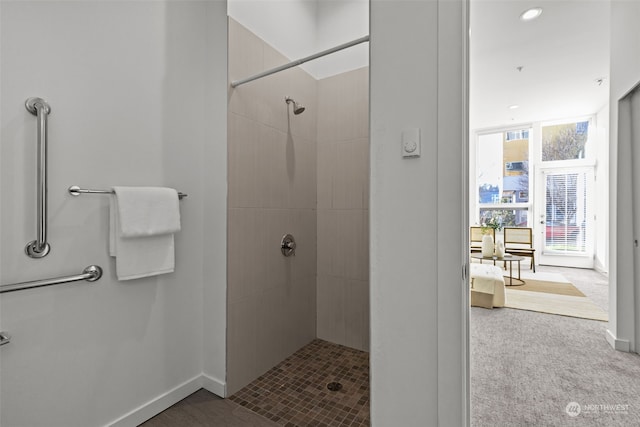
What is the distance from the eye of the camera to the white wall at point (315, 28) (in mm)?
1992

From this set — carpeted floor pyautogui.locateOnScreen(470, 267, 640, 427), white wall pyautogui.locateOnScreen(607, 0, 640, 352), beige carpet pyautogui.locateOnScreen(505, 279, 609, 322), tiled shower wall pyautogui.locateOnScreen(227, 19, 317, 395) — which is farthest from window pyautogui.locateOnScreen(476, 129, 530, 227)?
tiled shower wall pyautogui.locateOnScreen(227, 19, 317, 395)

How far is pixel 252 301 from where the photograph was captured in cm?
186

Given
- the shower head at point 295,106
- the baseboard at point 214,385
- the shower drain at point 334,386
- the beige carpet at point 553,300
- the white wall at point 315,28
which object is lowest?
the beige carpet at point 553,300

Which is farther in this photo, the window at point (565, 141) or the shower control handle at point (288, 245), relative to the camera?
the window at point (565, 141)

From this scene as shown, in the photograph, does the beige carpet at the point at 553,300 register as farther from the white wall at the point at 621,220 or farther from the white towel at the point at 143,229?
the white towel at the point at 143,229

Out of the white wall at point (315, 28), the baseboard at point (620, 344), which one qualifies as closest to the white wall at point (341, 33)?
the white wall at point (315, 28)

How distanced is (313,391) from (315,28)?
2.58 meters

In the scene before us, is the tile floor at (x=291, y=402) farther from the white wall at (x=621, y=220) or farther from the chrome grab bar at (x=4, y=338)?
the white wall at (x=621, y=220)

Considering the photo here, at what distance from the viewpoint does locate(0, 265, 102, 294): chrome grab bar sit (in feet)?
3.49

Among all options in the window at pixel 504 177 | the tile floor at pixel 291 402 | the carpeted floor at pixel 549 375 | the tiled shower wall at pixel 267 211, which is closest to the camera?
the tile floor at pixel 291 402

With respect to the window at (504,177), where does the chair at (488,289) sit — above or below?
below

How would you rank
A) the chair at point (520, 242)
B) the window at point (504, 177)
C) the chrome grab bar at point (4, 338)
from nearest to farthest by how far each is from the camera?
the chrome grab bar at point (4, 338) → the chair at point (520, 242) → the window at point (504, 177)

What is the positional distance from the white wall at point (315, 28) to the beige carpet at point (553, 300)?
10.5 feet

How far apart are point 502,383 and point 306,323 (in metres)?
1.36
